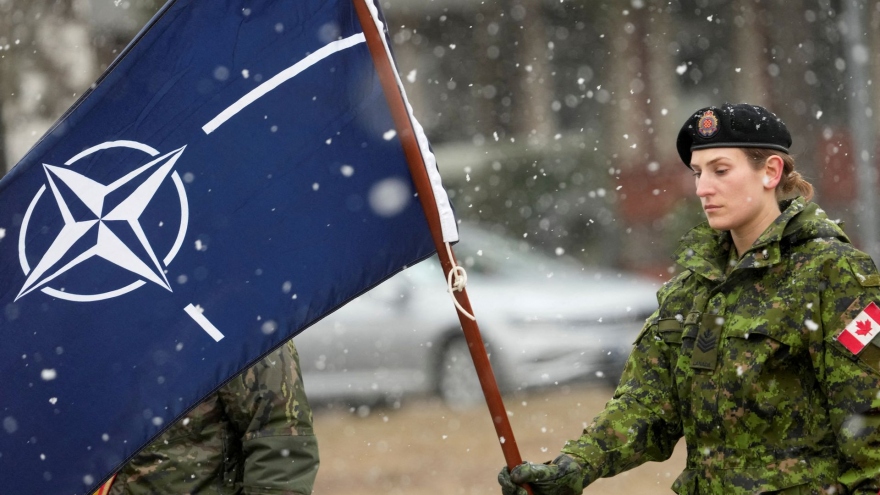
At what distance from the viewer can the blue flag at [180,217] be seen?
11.0 ft

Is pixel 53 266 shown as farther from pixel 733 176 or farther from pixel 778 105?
pixel 778 105

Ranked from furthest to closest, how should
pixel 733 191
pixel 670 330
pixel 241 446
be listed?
pixel 241 446
pixel 670 330
pixel 733 191

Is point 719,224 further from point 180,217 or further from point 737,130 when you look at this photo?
point 180,217

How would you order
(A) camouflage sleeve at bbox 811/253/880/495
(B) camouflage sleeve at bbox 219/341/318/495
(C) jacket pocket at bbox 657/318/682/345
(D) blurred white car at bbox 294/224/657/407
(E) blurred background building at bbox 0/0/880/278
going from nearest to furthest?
(A) camouflage sleeve at bbox 811/253/880/495 → (C) jacket pocket at bbox 657/318/682/345 → (B) camouflage sleeve at bbox 219/341/318/495 → (D) blurred white car at bbox 294/224/657/407 → (E) blurred background building at bbox 0/0/880/278

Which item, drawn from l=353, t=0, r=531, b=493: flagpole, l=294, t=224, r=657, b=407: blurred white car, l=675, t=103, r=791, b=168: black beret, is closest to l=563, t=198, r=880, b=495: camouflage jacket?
l=675, t=103, r=791, b=168: black beret

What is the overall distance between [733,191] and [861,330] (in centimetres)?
47

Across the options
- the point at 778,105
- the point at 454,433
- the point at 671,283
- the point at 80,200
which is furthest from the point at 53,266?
the point at 778,105

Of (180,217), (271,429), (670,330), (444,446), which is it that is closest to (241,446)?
(271,429)

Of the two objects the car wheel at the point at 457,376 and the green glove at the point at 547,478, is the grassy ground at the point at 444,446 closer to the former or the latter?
the car wheel at the point at 457,376

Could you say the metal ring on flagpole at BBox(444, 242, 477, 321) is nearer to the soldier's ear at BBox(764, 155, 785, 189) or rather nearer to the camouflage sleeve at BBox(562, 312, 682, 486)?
the camouflage sleeve at BBox(562, 312, 682, 486)

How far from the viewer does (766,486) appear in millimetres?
3057

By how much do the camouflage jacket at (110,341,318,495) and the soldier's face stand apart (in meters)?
1.28

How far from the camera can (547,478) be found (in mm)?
3158

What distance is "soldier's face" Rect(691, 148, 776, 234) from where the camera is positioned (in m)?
3.18
